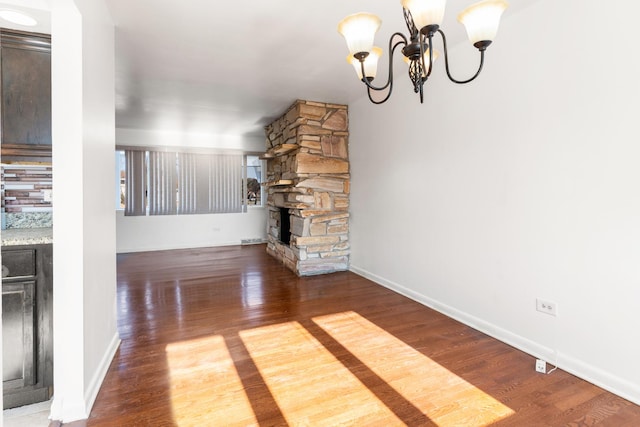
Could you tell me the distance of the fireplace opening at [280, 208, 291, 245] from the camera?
5.55 m

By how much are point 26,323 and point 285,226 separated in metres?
3.92

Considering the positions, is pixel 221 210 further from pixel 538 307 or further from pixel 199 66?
pixel 538 307

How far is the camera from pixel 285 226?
568 cm

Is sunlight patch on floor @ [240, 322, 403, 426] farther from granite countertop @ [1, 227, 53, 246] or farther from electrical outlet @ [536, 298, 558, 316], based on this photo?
granite countertop @ [1, 227, 53, 246]

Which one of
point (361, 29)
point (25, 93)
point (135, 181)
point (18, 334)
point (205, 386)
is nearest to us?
point (361, 29)

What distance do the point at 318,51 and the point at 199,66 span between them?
126cm

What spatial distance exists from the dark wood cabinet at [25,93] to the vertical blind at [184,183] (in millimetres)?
4770

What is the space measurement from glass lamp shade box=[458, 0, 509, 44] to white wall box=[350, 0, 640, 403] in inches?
42.0

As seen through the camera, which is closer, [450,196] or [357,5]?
[357,5]

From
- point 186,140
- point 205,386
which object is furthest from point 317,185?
point 186,140

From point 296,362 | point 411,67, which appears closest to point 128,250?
point 296,362

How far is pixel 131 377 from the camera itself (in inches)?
89.0

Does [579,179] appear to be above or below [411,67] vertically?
below

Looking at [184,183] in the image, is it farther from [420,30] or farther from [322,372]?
[420,30]
